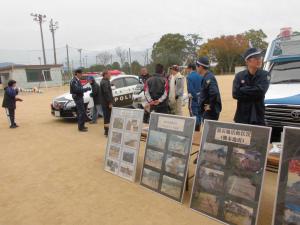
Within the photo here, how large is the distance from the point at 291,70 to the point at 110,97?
14.6 feet

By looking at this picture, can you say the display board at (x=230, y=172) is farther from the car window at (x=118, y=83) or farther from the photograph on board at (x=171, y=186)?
the car window at (x=118, y=83)

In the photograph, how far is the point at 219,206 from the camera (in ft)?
12.9

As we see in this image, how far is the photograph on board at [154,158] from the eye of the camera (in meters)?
4.89

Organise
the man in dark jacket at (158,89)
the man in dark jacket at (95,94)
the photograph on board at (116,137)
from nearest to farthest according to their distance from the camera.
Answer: the photograph on board at (116,137) → the man in dark jacket at (158,89) → the man in dark jacket at (95,94)

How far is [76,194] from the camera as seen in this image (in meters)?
5.12

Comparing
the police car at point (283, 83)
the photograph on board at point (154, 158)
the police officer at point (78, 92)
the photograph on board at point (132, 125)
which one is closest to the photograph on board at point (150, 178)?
the photograph on board at point (154, 158)

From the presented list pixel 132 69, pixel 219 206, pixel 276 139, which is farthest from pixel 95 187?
pixel 132 69

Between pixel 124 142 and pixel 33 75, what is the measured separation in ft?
132

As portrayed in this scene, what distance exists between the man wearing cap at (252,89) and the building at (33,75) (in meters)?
39.8

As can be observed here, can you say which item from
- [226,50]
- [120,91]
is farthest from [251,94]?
[226,50]

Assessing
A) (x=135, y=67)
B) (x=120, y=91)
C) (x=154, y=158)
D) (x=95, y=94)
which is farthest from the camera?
(x=135, y=67)

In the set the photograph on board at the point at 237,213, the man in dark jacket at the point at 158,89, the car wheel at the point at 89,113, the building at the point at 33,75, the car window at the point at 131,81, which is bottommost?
the building at the point at 33,75

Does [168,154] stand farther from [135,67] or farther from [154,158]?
[135,67]

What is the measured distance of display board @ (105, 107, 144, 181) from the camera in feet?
17.9
